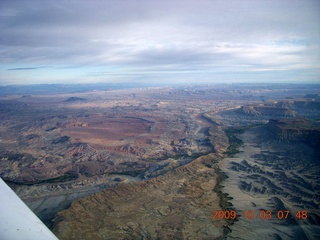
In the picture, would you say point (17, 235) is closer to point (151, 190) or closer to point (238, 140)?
point (151, 190)

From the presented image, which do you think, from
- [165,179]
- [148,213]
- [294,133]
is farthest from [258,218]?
[294,133]

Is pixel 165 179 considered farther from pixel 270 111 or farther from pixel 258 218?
pixel 270 111

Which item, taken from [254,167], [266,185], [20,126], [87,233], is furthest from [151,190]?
[20,126]

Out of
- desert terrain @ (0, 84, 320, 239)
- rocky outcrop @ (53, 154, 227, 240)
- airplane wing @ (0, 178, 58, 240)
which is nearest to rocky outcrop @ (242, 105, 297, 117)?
desert terrain @ (0, 84, 320, 239)

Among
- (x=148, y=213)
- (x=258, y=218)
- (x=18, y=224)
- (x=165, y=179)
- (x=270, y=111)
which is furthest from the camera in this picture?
(x=270, y=111)

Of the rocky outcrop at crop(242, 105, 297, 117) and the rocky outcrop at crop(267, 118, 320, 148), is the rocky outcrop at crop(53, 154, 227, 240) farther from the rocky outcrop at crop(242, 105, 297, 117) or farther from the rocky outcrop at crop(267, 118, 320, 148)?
the rocky outcrop at crop(242, 105, 297, 117)

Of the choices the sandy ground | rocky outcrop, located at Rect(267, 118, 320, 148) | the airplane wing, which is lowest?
the sandy ground

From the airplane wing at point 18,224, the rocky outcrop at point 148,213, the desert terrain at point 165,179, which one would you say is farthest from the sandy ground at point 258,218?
the airplane wing at point 18,224

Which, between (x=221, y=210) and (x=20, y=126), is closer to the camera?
(x=221, y=210)
